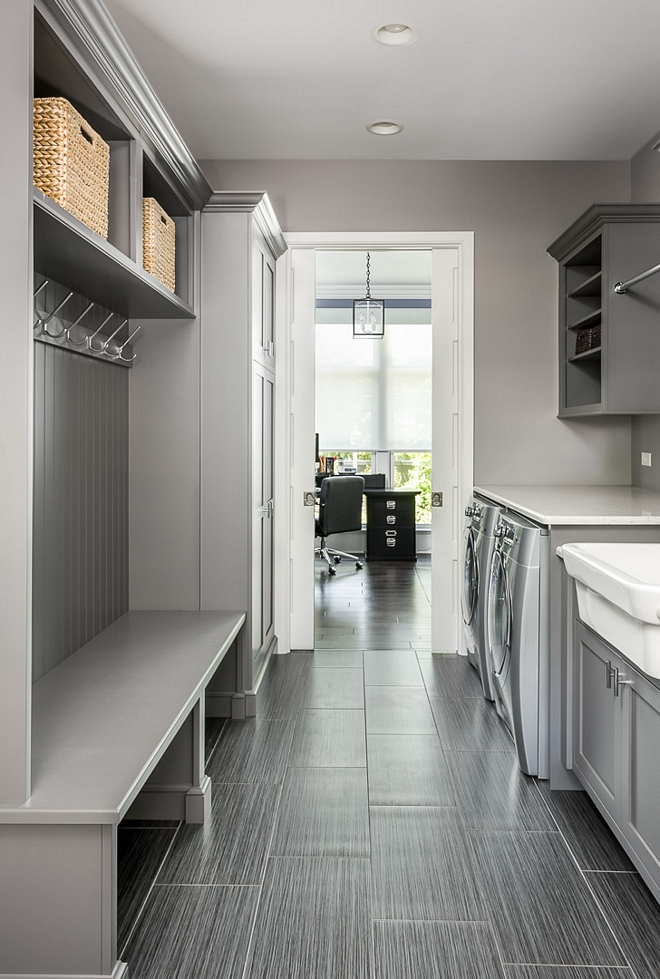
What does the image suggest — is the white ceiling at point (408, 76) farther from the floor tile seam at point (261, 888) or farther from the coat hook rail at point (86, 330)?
the floor tile seam at point (261, 888)

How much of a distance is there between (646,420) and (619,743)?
239cm

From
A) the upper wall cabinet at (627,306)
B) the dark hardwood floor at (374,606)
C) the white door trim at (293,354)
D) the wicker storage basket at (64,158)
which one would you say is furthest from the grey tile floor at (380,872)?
the wicker storage basket at (64,158)

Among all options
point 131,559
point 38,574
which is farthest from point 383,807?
point 131,559

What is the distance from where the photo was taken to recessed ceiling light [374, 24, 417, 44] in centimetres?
281

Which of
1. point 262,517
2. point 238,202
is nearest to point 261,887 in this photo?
point 262,517

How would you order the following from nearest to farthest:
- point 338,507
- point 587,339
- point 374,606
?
A: 1. point 587,339
2. point 374,606
3. point 338,507

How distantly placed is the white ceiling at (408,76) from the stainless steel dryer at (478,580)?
1.79m

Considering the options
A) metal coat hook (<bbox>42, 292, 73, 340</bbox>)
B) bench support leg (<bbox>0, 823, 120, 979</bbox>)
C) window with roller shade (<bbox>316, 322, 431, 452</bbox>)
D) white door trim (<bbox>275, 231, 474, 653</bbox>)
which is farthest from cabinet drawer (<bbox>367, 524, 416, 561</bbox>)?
bench support leg (<bbox>0, 823, 120, 979</bbox>)

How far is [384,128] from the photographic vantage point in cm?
376

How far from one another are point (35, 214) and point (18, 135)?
20 cm

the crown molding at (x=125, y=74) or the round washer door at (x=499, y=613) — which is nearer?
the crown molding at (x=125, y=74)

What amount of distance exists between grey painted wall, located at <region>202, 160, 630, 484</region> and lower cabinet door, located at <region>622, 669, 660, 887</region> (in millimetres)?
2367

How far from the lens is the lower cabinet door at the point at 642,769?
181cm

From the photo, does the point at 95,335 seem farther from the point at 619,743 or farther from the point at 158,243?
the point at 619,743
